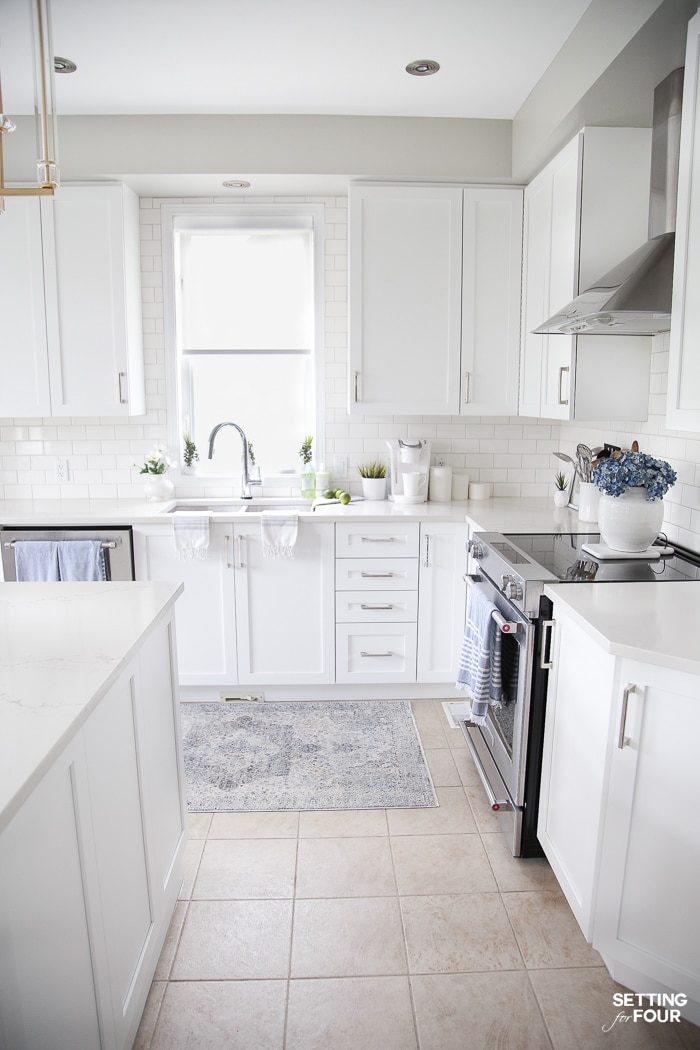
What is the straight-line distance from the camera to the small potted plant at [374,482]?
3.70 metres

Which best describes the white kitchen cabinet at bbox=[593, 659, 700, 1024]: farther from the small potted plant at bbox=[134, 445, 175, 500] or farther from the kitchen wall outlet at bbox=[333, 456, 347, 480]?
the small potted plant at bbox=[134, 445, 175, 500]

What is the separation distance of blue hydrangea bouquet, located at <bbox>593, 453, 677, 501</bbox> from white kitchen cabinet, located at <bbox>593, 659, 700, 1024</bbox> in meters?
0.82

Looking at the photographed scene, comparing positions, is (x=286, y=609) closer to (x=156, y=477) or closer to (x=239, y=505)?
(x=239, y=505)

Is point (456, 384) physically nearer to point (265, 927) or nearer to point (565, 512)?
point (565, 512)

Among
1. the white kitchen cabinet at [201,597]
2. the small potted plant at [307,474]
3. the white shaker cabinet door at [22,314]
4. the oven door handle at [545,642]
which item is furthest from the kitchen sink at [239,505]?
the oven door handle at [545,642]

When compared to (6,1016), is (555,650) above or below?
A: above

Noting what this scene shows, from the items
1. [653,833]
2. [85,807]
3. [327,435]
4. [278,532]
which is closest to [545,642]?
[653,833]

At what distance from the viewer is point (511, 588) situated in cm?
223

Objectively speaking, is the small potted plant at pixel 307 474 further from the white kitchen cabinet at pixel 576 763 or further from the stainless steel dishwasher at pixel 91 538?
the white kitchen cabinet at pixel 576 763

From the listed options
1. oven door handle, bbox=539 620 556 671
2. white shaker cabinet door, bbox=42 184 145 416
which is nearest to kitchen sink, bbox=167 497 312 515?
white shaker cabinet door, bbox=42 184 145 416

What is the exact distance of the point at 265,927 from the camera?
2.01m

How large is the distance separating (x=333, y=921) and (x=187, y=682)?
5.24ft

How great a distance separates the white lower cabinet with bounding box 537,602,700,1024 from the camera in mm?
1556

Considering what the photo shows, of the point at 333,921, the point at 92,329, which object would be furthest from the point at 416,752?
the point at 92,329
